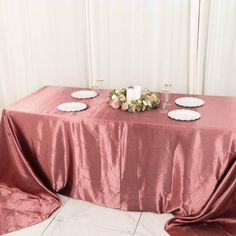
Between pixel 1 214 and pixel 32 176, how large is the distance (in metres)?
0.28

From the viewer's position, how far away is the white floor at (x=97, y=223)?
1.75m

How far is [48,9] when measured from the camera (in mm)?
2754

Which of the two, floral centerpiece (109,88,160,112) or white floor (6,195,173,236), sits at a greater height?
floral centerpiece (109,88,160,112)

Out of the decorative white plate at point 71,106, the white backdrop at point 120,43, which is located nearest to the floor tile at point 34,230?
the decorative white plate at point 71,106

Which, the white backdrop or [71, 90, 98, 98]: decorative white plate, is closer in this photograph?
[71, 90, 98, 98]: decorative white plate

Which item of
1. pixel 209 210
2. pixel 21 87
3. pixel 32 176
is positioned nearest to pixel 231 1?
pixel 209 210

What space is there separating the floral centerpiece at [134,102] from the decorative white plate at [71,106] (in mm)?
182

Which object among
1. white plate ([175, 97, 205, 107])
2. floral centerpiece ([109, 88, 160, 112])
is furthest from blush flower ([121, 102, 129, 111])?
white plate ([175, 97, 205, 107])

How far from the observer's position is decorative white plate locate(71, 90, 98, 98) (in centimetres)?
220

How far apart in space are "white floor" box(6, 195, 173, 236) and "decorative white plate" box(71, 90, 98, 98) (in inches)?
28.8

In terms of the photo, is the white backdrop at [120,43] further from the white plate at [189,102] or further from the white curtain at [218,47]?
the white plate at [189,102]

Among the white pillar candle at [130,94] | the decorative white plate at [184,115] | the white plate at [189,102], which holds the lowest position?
the decorative white plate at [184,115]

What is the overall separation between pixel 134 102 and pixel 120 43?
Answer: 887mm

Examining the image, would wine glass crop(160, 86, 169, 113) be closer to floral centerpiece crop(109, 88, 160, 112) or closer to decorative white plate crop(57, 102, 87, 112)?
floral centerpiece crop(109, 88, 160, 112)
